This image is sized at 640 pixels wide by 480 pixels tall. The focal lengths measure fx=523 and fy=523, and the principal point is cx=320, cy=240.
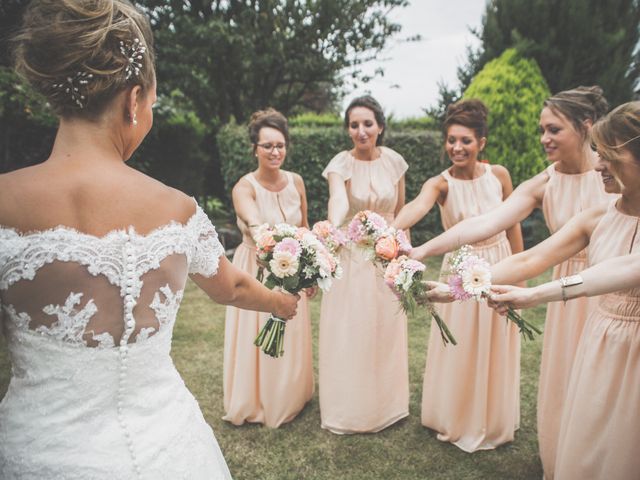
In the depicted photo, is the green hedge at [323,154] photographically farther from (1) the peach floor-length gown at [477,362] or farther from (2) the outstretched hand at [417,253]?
(2) the outstretched hand at [417,253]

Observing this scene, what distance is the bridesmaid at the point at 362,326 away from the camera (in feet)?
15.0

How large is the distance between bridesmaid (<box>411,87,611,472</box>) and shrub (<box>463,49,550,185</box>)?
6887 millimetres

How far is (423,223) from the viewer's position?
1146cm

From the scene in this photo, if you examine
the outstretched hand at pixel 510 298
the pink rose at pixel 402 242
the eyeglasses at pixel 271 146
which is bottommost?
the outstretched hand at pixel 510 298

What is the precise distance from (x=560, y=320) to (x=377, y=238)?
135cm

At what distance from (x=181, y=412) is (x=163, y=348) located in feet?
0.76

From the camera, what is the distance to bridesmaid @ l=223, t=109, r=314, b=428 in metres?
4.60

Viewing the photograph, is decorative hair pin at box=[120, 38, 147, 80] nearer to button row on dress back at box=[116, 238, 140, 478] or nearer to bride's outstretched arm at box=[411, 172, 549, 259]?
button row on dress back at box=[116, 238, 140, 478]

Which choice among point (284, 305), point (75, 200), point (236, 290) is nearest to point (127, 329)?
A: point (75, 200)

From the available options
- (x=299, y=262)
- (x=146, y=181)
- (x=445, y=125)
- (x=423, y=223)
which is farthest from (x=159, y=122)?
(x=146, y=181)

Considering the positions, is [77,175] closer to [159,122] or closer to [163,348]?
[163,348]

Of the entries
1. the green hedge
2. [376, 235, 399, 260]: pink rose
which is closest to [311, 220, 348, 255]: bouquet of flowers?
[376, 235, 399, 260]: pink rose

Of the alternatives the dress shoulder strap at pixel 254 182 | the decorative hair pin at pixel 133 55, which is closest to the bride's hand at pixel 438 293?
the dress shoulder strap at pixel 254 182

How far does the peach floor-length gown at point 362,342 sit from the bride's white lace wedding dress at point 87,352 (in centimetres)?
300
